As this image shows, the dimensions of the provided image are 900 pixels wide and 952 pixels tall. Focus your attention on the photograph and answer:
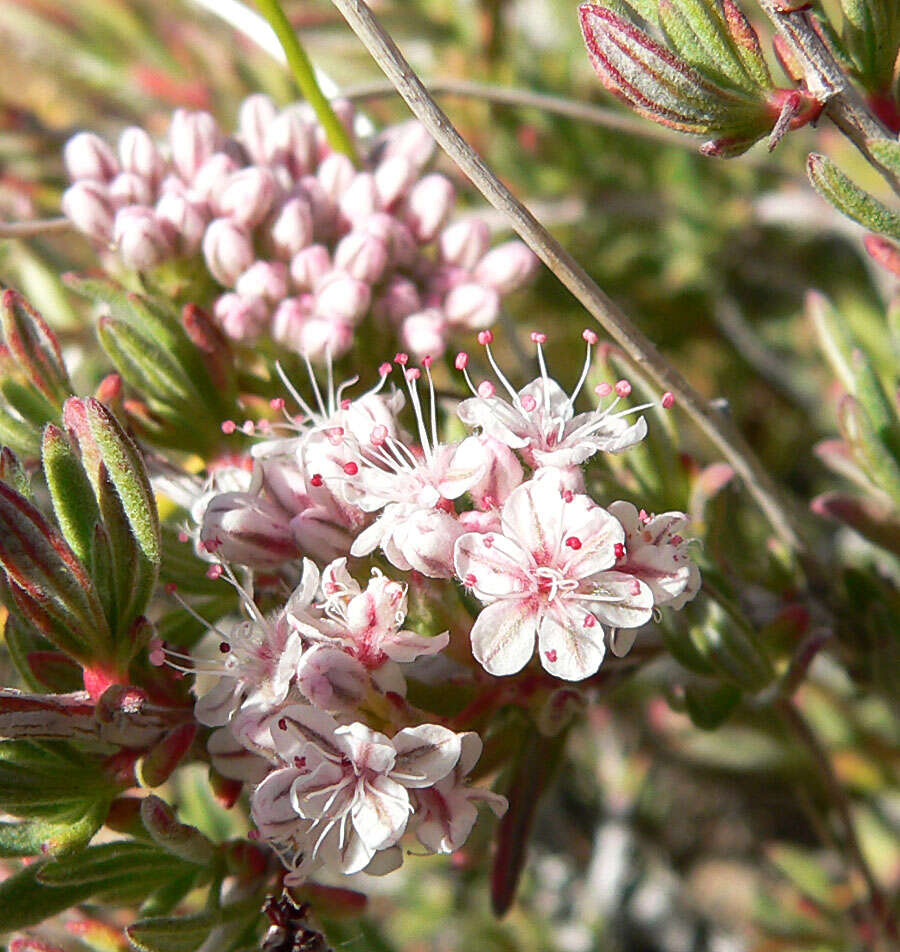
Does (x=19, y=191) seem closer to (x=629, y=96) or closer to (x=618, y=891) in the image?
(x=629, y=96)

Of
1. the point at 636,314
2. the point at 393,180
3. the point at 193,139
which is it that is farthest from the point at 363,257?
the point at 636,314

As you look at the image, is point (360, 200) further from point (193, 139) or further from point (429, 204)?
point (193, 139)

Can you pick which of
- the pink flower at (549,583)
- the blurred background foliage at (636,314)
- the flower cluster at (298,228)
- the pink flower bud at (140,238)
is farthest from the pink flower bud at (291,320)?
the blurred background foliage at (636,314)

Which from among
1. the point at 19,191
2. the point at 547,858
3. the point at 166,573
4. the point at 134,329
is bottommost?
the point at 547,858

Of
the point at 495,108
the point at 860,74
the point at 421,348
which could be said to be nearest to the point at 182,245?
the point at 421,348

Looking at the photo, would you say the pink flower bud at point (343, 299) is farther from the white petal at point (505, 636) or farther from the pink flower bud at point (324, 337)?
the white petal at point (505, 636)

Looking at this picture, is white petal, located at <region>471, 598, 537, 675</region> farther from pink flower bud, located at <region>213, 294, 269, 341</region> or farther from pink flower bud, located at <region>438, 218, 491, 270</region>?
pink flower bud, located at <region>438, 218, 491, 270</region>
